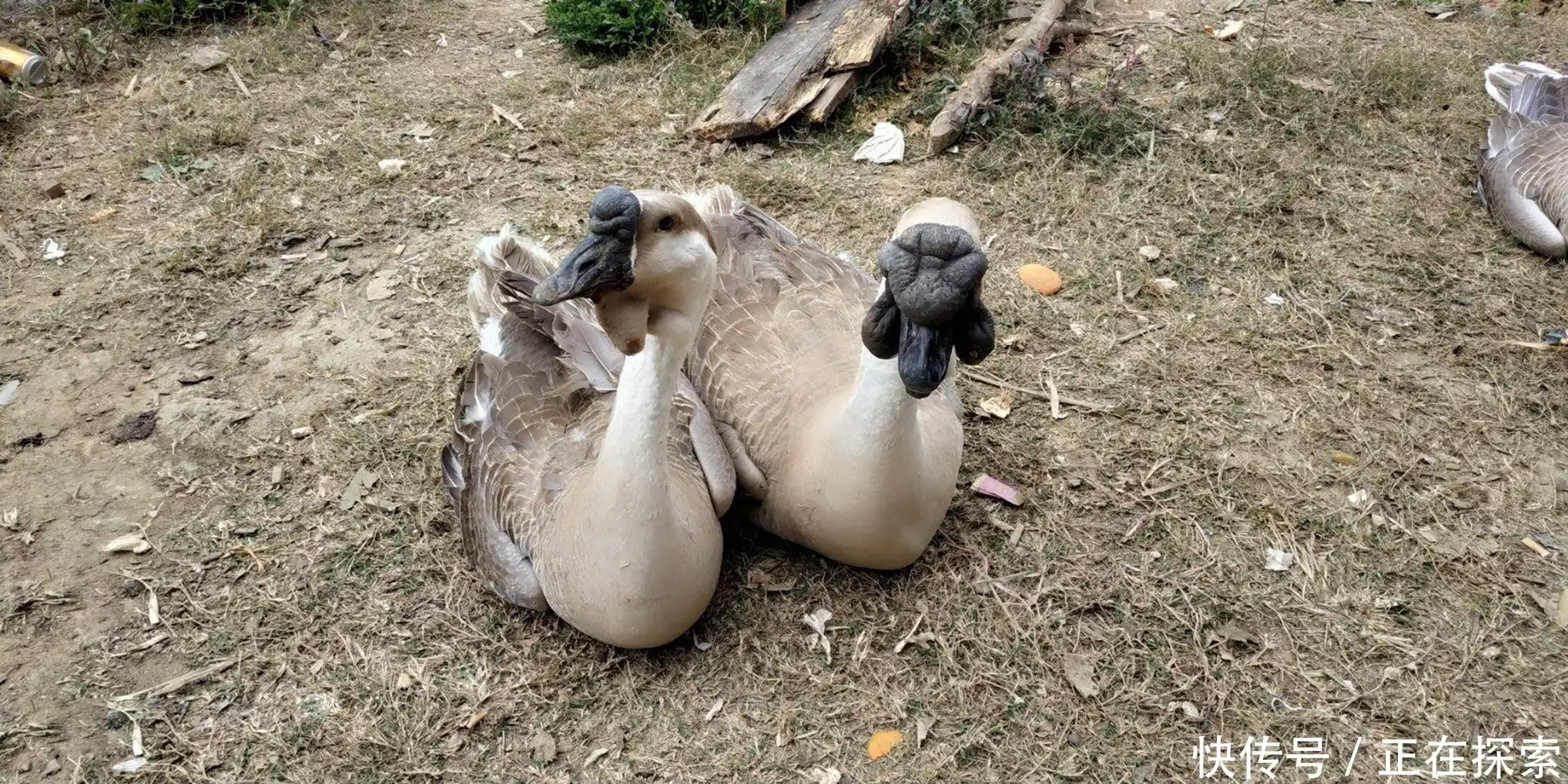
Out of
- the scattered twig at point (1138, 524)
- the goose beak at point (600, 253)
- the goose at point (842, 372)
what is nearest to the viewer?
the goose beak at point (600, 253)

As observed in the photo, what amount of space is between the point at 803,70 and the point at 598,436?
11.3 ft

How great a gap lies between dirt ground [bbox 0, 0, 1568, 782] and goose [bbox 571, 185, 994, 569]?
1.29ft

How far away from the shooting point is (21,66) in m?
6.41

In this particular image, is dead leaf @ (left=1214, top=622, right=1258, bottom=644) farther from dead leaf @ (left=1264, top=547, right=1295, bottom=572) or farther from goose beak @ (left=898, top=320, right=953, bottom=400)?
goose beak @ (left=898, top=320, right=953, bottom=400)

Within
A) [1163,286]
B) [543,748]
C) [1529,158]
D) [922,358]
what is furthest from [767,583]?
[1529,158]

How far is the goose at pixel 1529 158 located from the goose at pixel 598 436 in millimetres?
4296

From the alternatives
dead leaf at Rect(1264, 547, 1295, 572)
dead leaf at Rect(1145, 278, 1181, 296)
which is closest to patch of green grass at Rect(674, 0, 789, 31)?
dead leaf at Rect(1145, 278, 1181, 296)

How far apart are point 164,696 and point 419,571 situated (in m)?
0.85

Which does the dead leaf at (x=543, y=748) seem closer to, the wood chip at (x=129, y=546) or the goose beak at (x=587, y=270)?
the goose beak at (x=587, y=270)

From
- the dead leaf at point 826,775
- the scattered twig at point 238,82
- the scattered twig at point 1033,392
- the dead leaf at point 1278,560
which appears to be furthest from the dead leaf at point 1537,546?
the scattered twig at point 238,82

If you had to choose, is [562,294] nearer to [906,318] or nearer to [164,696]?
[906,318]

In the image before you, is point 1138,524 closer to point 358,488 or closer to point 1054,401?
point 1054,401

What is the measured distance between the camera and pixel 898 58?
635cm

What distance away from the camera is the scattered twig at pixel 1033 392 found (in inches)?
167
